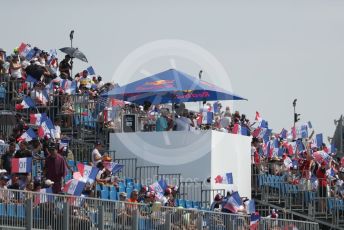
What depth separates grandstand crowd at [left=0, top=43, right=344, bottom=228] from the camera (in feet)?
104

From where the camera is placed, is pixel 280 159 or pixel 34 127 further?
pixel 280 159

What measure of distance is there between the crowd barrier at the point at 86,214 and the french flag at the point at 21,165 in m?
3.08

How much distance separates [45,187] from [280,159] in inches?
591

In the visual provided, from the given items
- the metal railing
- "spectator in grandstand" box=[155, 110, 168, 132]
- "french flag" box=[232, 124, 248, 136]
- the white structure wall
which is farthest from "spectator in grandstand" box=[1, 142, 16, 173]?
"french flag" box=[232, 124, 248, 136]

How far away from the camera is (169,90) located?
127 feet

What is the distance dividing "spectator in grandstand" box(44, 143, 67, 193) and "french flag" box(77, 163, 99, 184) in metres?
0.57

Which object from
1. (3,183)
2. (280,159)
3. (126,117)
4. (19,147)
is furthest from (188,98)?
(3,183)

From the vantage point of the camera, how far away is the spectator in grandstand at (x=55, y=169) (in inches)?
1209

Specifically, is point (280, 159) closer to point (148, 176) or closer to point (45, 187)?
point (148, 176)

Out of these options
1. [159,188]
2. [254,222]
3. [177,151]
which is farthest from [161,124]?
[254,222]

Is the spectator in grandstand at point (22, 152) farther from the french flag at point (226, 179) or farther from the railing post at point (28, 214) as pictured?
the french flag at point (226, 179)

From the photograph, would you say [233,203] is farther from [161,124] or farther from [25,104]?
[25,104]

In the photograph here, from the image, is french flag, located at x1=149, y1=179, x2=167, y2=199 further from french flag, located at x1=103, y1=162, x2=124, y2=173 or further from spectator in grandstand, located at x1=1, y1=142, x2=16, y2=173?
spectator in grandstand, located at x1=1, y1=142, x2=16, y2=173

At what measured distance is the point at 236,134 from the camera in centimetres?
4103
